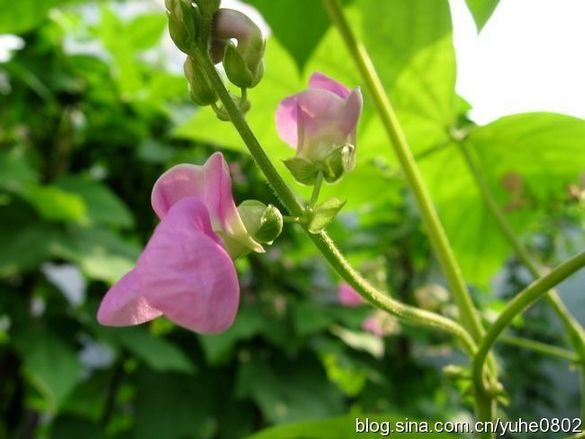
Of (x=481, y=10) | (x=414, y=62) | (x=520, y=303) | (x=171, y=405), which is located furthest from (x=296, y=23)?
(x=171, y=405)

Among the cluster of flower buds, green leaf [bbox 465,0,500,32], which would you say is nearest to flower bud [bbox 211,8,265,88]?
the cluster of flower buds

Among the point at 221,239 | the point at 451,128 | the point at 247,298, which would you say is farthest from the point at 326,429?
the point at 247,298

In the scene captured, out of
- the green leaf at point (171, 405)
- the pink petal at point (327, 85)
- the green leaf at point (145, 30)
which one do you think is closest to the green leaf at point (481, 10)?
the pink petal at point (327, 85)

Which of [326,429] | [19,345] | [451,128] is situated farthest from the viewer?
[19,345]

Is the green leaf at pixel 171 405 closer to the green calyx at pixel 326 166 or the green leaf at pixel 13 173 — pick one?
the green leaf at pixel 13 173

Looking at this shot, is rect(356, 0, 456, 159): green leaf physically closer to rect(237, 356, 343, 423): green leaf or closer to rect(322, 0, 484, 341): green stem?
rect(322, 0, 484, 341): green stem

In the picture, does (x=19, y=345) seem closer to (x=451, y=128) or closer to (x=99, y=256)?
(x=99, y=256)
